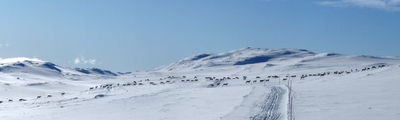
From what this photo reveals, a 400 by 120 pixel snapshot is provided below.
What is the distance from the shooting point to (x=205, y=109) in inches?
992

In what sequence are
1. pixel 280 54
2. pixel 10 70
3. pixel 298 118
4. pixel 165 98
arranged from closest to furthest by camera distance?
pixel 298 118 < pixel 165 98 < pixel 10 70 < pixel 280 54

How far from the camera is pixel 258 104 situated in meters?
25.2

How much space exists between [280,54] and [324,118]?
16780 centimetres

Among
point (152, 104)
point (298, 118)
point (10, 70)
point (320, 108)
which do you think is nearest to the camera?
point (298, 118)

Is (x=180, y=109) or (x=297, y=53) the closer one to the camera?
(x=180, y=109)

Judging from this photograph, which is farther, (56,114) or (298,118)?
(56,114)

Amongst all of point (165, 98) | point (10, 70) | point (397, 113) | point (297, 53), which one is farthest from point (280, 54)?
point (397, 113)

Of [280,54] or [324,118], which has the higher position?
[280,54]

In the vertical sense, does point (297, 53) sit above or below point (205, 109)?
above

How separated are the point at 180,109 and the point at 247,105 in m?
3.60

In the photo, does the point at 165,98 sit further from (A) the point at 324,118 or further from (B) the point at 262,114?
(A) the point at 324,118

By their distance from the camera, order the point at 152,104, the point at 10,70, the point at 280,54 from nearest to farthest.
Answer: the point at 152,104
the point at 10,70
the point at 280,54

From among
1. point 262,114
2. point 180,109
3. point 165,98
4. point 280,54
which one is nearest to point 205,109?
point 180,109

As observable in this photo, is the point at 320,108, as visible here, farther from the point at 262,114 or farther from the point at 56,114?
the point at 56,114
